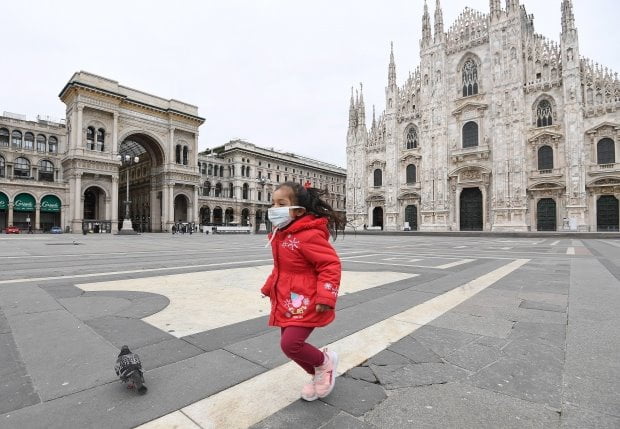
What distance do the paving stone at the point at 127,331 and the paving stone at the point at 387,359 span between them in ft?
5.63

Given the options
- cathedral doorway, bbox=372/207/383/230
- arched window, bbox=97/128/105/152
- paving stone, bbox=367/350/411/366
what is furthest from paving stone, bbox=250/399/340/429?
arched window, bbox=97/128/105/152

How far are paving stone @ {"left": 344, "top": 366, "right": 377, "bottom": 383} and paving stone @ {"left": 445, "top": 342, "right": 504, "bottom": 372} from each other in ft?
2.11

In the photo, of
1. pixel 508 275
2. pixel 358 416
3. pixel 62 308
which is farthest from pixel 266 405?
pixel 508 275

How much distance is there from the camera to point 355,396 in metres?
1.98

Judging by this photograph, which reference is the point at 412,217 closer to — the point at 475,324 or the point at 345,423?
the point at 475,324

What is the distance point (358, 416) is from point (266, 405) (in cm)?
51

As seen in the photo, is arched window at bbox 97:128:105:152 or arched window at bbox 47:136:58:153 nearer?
arched window at bbox 97:128:105:152

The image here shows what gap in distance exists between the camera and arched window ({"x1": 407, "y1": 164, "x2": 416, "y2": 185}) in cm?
3962

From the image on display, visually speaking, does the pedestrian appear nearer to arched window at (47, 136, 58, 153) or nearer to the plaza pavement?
the plaza pavement

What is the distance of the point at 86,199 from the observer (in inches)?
2045

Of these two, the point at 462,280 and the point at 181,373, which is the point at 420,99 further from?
the point at 181,373

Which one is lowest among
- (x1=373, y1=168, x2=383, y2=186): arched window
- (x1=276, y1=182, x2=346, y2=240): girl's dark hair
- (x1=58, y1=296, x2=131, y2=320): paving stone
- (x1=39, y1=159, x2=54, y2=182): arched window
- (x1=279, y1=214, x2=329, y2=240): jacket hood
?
(x1=58, y1=296, x2=131, y2=320): paving stone

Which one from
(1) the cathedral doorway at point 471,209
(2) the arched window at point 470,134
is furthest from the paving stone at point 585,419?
(2) the arched window at point 470,134

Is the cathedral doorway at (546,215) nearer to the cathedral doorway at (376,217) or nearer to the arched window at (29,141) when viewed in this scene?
the cathedral doorway at (376,217)
